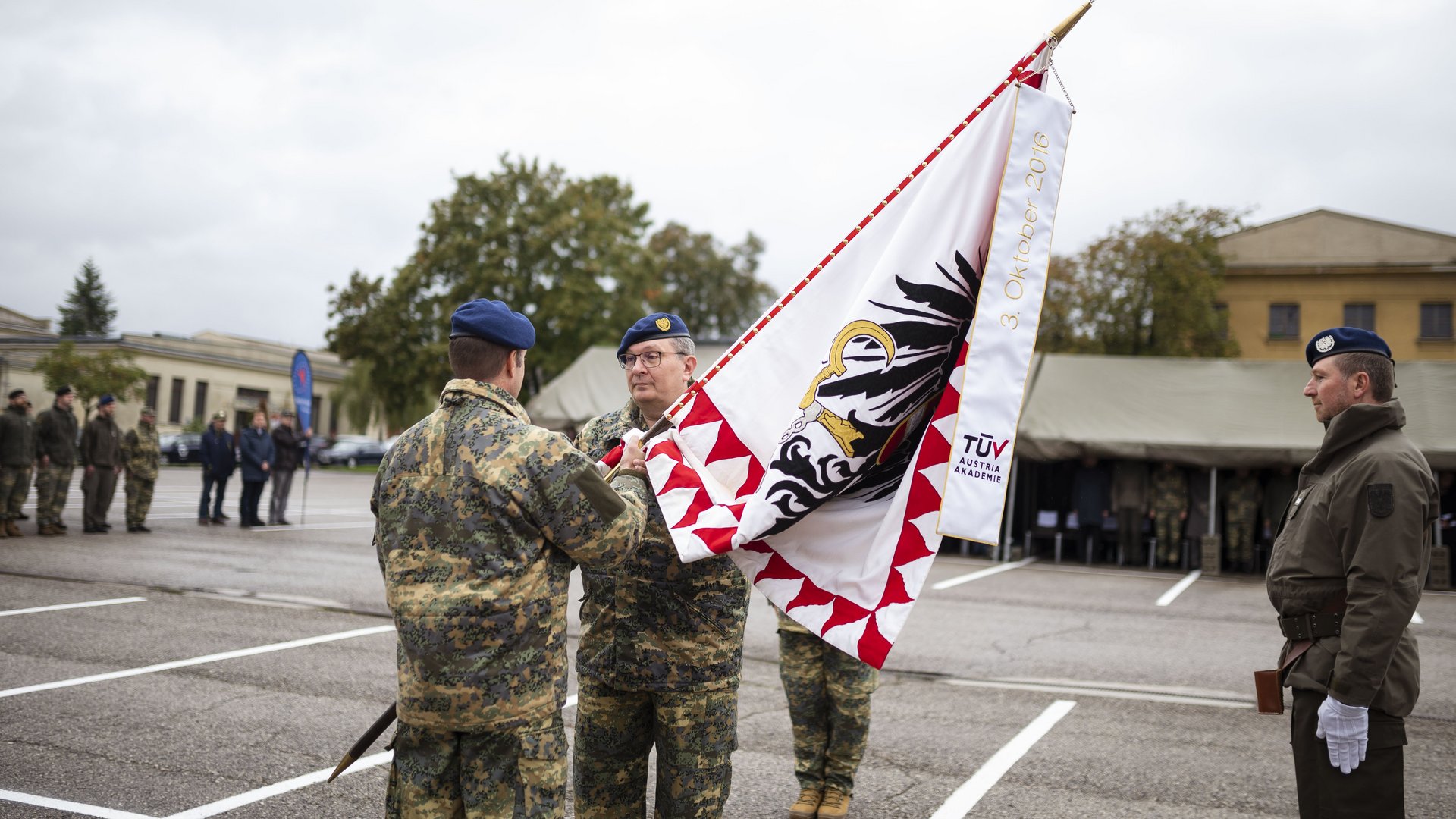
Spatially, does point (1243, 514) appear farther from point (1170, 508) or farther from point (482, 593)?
point (482, 593)

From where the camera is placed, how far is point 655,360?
Result: 12.9 feet

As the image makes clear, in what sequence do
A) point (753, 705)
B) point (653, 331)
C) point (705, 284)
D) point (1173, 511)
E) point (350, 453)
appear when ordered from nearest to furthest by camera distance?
point (653, 331), point (753, 705), point (1173, 511), point (350, 453), point (705, 284)

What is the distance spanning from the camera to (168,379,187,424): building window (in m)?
60.0

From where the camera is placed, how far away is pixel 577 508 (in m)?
2.98

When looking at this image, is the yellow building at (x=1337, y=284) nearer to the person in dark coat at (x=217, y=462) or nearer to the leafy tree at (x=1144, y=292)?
the leafy tree at (x=1144, y=292)

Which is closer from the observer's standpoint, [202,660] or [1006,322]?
[1006,322]

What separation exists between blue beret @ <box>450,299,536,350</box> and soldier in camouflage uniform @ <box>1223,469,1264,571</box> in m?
16.2

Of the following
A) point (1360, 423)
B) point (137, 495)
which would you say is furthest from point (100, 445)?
point (1360, 423)

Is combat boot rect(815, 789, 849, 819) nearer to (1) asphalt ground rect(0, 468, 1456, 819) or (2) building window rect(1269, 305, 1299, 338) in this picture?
(1) asphalt ground rect(0, 468, 1456, 819)

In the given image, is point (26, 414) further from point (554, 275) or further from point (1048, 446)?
point (554, 275)

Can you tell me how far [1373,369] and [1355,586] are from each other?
0.79 m

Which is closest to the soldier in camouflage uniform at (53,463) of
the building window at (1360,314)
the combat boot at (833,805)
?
the combat boot at (833,805)

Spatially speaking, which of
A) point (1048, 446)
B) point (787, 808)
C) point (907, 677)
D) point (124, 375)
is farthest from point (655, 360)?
point (124, 375)

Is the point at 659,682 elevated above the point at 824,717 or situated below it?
above
